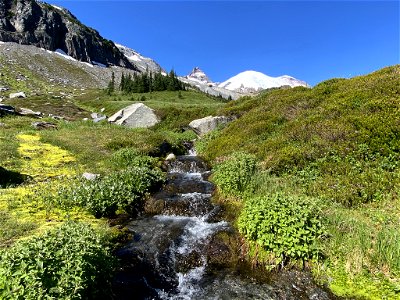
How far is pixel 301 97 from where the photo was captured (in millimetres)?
25781

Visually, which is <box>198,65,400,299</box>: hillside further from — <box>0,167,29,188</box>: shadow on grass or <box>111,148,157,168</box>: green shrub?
<box>0,167,29,188</box>: shadow on grass

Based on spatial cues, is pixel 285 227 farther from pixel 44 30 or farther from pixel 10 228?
pixel 44 30

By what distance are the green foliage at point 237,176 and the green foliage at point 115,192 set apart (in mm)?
4331

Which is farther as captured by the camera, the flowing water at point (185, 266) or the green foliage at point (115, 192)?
the green foliage at point (115, 192)

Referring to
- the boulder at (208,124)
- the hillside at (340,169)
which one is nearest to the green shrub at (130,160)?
the hillside at (340,169)

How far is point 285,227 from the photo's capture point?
9.35m

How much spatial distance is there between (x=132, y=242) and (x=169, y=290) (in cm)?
291

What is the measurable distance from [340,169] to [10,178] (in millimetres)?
17367

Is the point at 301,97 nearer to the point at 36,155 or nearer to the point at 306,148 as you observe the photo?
the point at 306,148

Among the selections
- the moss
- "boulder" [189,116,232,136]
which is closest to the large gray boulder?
"boulder" [189,116,232,136]

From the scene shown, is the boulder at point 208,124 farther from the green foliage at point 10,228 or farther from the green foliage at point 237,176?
the green foliage at point 10,228

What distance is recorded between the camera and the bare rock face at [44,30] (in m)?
144

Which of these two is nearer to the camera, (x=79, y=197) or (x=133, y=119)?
(x=79, y=197)

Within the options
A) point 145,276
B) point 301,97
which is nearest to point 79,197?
point 145,276
